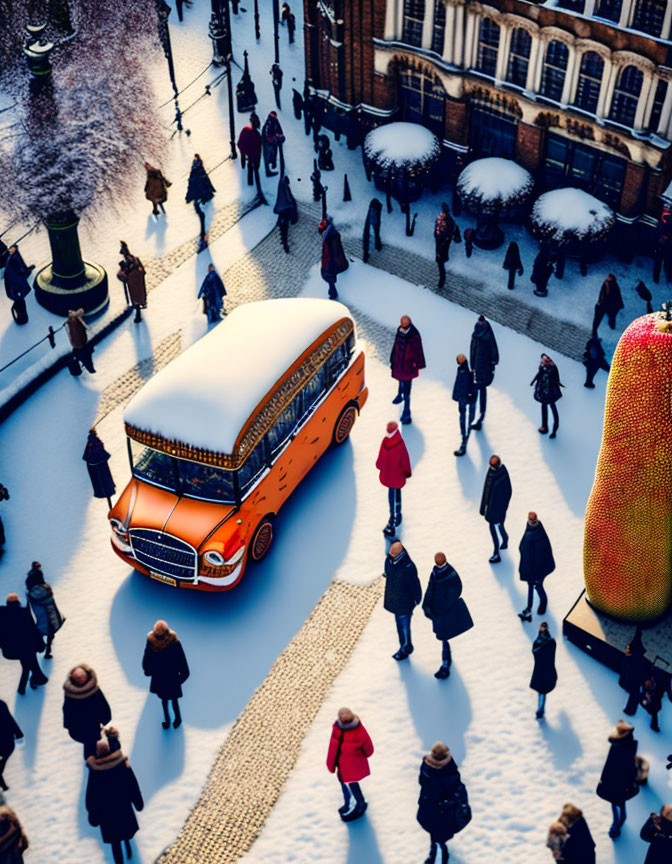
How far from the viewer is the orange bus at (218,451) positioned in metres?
15.4

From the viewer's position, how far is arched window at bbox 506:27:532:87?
23453 mm

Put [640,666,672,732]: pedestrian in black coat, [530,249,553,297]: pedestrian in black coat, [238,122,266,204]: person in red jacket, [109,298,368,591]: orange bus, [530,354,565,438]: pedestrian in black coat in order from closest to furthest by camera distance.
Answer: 1. [640,666,672,732]: pedestrian in black coat
2. [109,298,368,591]: orange bus
3. [530,354,565,438]: pedestrian in black coat
4. [530,249,553,297]: pedestrian in black coat
5. [238,122,266,204]: person in red jacket

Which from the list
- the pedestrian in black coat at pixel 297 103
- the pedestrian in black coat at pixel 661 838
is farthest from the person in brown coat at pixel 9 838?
the pedestrian in black coat at pixel 297 103

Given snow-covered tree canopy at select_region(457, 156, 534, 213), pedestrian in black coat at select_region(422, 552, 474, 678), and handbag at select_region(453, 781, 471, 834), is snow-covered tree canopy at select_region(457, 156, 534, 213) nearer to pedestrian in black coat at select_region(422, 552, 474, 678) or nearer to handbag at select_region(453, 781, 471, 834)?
pedestrian in black coat at select_region(422, 552, 474, 678)

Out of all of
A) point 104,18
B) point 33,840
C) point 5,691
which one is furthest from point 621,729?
point 104,18

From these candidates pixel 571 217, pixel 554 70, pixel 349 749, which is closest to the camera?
pixel 349 749

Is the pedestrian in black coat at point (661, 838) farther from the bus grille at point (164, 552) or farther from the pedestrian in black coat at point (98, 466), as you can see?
the pedestrian in black coat at point (98, 466)

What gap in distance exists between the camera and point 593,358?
64.6 feet

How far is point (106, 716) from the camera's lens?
13.5 m

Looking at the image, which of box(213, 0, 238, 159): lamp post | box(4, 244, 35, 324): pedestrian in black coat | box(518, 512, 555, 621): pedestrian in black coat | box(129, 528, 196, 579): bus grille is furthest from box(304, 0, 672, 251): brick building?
box(129, 528, 196, 579): bus grille

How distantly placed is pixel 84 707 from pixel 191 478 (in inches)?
146

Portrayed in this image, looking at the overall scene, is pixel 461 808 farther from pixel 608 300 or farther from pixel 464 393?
pixel 608 300

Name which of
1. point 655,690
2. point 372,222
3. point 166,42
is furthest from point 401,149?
point 655,690

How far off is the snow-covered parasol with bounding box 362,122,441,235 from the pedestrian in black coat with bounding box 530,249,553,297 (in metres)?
3.25
